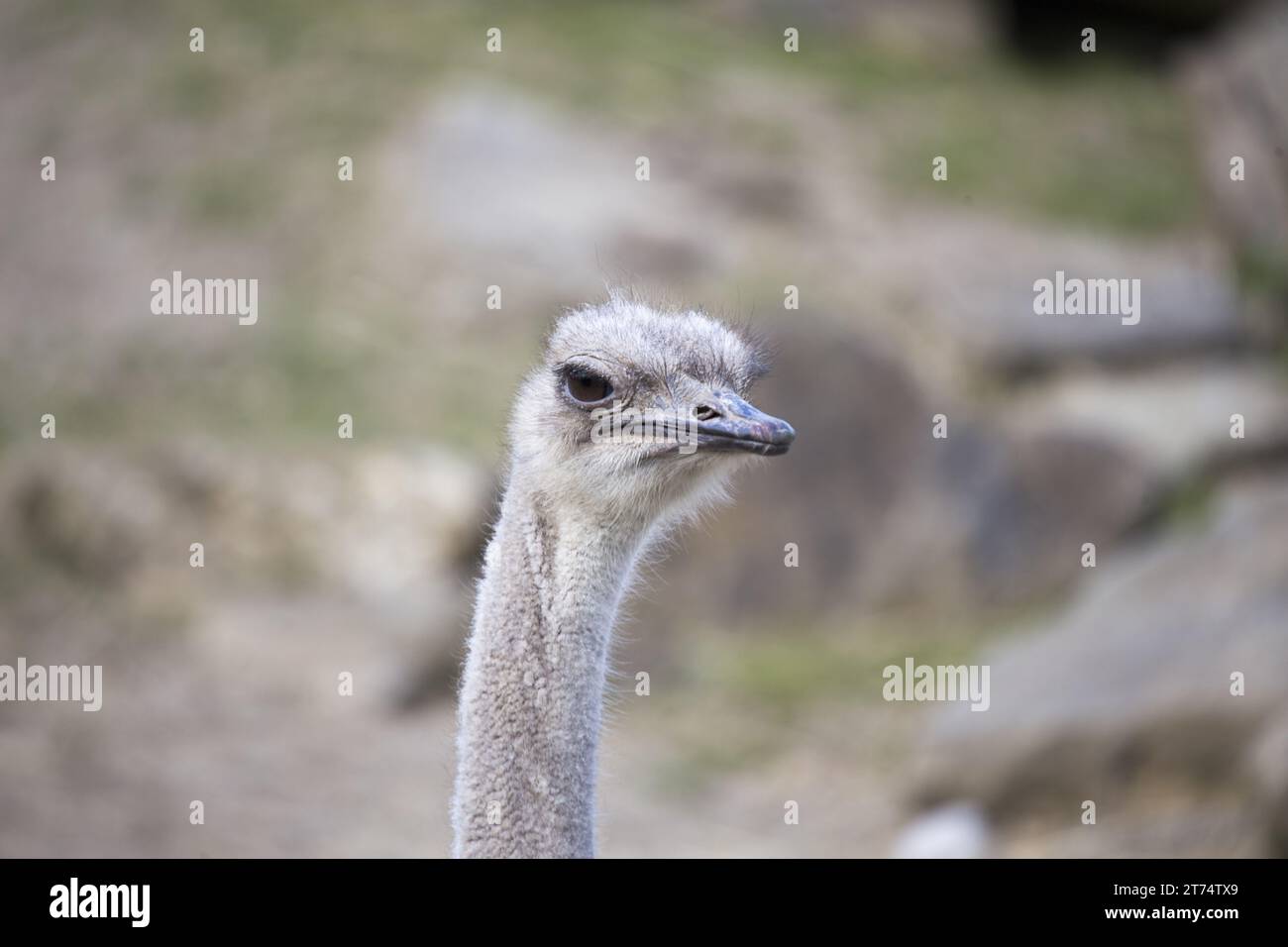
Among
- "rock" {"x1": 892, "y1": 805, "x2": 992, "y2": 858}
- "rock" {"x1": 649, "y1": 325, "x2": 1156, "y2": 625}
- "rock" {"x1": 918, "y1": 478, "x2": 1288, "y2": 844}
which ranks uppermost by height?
"rock" {"x1": 649, "y1": 325, "x2": 1156, "y2": 625}

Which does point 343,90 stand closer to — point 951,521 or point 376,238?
point 376,238

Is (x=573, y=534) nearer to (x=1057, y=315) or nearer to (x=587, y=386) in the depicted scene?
(x=587, y=386)

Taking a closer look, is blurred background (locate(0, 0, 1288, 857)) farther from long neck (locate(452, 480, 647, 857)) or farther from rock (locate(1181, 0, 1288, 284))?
long neck (locate(452, 480, 647, 857))

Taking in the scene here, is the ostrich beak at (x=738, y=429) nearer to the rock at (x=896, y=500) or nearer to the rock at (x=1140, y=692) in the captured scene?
the rock at (x=1140, y=692)

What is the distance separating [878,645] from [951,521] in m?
0.80

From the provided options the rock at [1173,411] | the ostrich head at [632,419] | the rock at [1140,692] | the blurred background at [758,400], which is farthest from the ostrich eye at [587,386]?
the rock at [1173,411]

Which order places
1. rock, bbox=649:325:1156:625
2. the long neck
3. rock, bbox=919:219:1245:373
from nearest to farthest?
the long neck < rock, bbox=649:325:1156:625 < rock, bbox=919:219:1245:373

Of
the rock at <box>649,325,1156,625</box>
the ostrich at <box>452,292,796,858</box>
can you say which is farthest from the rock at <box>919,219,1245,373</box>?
the ostrich at <box>452,292,796,858</box>

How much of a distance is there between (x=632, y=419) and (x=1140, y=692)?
3063 mm

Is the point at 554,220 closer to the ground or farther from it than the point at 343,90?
closer to the ground

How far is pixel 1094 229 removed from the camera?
9.45 metres

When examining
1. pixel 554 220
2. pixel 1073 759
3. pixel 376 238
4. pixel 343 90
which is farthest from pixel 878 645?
pixel 343 90

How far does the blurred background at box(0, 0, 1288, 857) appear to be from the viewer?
5617mm
